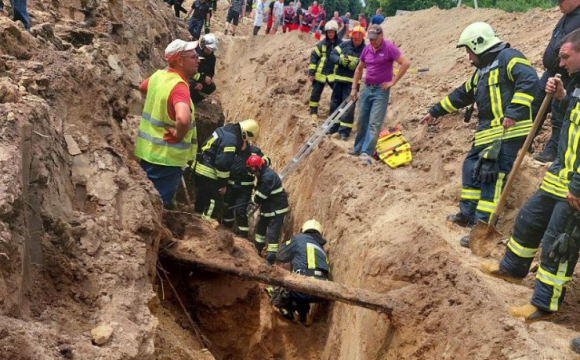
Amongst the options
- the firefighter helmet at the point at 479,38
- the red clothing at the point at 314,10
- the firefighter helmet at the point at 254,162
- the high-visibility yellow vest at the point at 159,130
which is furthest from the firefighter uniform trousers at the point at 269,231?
the red clothing at the point at 314,10

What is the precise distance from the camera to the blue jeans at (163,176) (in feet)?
17.5

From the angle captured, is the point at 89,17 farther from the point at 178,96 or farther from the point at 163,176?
the point at 178,96

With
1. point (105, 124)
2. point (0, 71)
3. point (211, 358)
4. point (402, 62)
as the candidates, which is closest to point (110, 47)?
point (105, 124)

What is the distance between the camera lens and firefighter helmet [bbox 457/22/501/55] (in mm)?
5863

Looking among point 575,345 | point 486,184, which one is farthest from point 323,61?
point 575,345

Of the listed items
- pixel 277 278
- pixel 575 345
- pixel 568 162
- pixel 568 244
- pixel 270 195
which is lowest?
pixel 270 195

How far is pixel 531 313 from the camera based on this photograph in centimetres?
448

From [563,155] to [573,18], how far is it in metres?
2.61

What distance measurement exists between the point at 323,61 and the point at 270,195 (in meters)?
3.56

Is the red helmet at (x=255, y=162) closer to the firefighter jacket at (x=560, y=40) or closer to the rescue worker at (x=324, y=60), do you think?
the rescue worker at (x=324, y=60)

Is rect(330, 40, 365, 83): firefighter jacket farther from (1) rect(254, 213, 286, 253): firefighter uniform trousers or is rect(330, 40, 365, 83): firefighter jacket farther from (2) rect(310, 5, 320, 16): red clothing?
(2) rect(310, 5, 320, 16): red clothing

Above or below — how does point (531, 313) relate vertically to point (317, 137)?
below

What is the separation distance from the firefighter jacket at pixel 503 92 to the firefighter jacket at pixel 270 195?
384cm

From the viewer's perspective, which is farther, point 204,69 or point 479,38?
point 204,69
